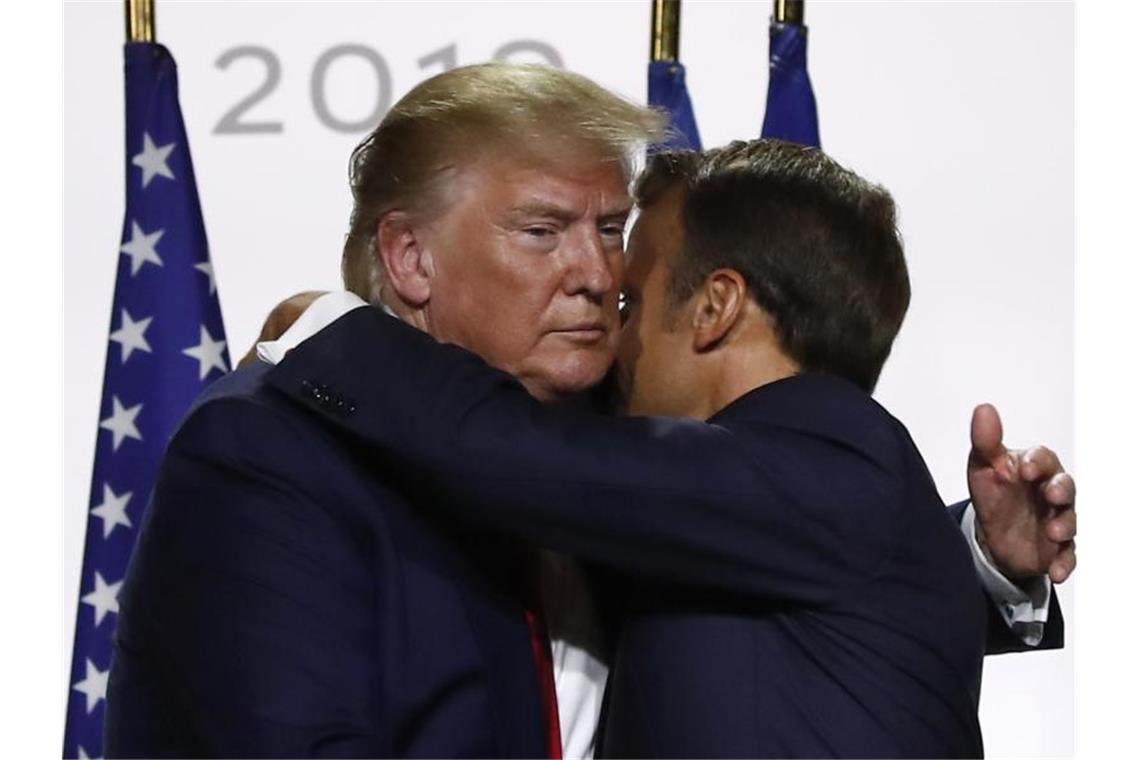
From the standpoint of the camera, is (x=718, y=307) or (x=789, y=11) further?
(x=789, y=11)

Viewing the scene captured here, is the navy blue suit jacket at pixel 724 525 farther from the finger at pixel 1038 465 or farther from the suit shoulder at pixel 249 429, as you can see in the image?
the finger at pixel 1038 465

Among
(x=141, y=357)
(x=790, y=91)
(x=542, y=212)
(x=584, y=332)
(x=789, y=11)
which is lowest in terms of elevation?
(x=141, y=357)

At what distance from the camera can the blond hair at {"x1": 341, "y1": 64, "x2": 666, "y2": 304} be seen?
178 cm

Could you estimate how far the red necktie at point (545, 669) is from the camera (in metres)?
1.70

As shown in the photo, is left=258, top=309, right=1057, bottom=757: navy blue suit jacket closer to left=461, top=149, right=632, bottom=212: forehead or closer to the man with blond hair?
the man with blond hair

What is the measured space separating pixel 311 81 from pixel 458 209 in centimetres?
169

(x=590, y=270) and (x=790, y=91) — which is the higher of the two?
(x=790, y=91)

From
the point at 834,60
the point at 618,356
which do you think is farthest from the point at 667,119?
the point at 834,60

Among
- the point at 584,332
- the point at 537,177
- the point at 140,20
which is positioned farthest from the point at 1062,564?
the point at 140,20

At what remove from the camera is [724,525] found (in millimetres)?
1561

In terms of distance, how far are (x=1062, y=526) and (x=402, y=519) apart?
0.66m

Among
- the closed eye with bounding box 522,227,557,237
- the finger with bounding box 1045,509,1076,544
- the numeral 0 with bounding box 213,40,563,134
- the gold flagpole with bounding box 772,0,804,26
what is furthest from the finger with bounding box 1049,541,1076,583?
the numeral 0 with bounding box 213,40,563,134

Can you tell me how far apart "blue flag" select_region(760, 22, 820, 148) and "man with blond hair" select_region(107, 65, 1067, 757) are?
37.0 inches

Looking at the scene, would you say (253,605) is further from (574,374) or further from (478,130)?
(478,130)
